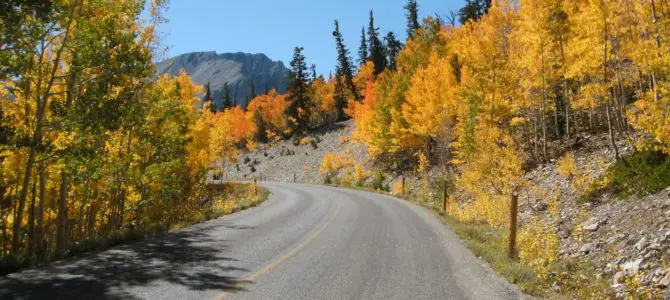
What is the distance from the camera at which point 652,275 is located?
7.79 meters

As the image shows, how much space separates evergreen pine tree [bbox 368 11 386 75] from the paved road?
70.3 m

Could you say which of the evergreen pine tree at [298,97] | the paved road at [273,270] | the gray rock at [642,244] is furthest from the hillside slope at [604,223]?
the evergreen pine tree at [298,97]

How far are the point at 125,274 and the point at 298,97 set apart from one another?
7100 centimetres

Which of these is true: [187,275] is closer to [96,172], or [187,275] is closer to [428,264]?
[428,264]

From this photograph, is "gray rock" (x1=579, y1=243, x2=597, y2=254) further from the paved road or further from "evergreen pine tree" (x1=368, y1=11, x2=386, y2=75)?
"evergreen pine tree" (x1=368, y1=11, x2=386, y2=75)

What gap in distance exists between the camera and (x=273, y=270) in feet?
25.9

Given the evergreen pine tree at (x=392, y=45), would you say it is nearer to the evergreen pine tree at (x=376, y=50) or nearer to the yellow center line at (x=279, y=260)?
the evergreen pine tree at (x=376, y=50)

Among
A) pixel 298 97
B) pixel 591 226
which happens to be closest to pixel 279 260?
pixel 591 226

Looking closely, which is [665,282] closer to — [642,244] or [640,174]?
[642,244]

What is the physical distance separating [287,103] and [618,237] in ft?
244

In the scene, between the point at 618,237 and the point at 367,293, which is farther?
the point at 618,237

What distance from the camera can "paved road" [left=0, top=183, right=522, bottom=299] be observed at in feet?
21.4

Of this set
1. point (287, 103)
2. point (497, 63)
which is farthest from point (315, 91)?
point (497, 63)

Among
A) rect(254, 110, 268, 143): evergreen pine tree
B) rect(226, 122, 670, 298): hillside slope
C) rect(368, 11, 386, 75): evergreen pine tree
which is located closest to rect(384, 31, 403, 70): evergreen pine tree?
rect(368, 11, 386, 75): evergreen pine tree
